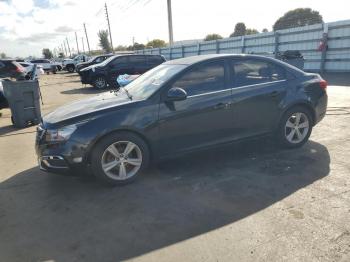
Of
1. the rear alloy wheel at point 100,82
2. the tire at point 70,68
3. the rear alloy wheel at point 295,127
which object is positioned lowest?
the tire at point 70,68

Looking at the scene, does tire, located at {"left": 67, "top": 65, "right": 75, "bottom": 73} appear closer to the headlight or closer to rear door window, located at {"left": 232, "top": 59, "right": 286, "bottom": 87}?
rear door window, located at {"left": 232, "top": 59, "right": 286, "bottom": 87}

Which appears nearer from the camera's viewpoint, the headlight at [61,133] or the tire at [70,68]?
the headlight at [61,133]

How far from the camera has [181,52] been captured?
31.2 meters

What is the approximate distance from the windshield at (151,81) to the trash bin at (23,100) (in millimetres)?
4020

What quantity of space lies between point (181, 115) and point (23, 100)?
5400mm

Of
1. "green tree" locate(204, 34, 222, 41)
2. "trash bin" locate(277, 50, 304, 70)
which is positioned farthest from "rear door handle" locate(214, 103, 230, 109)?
"green tree" locate(204, 34, 222, 41)

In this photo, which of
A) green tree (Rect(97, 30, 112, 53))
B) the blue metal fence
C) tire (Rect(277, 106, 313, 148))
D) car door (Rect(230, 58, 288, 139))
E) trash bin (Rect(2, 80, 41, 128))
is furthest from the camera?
green tree (Rect(97, 30, 112, 53))

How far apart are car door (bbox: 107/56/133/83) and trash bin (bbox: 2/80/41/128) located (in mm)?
8505

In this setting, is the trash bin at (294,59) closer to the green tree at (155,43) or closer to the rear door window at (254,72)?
the rear door window at (254,72)

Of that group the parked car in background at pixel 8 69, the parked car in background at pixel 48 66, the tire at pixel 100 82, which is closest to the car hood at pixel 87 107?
the parked car in background at pixel 8 69

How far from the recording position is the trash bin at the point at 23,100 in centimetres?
797

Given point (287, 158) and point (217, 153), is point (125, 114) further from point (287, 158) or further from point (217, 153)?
point (287, 158)

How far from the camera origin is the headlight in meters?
4.00

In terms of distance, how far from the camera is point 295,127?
17.5 feet
